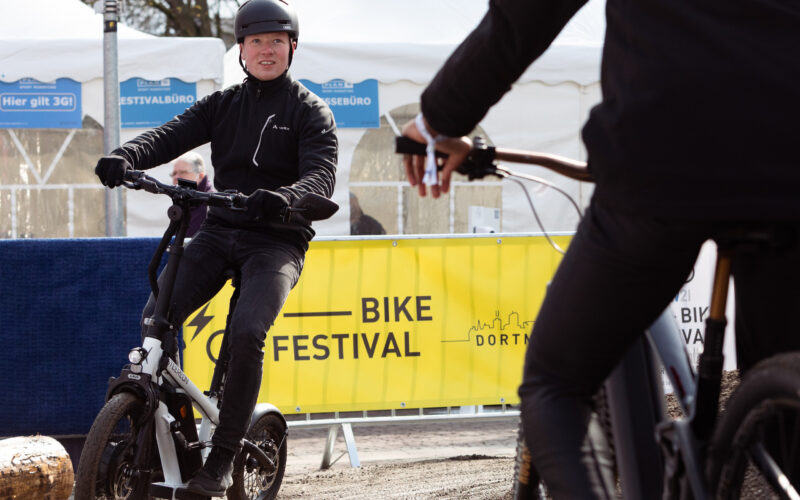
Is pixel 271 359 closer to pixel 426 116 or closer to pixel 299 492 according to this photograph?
pixel 299 492

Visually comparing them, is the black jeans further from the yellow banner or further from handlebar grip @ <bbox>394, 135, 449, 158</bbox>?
the yellow banner

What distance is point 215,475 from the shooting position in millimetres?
4160

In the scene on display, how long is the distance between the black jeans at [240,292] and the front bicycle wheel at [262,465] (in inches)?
13.9

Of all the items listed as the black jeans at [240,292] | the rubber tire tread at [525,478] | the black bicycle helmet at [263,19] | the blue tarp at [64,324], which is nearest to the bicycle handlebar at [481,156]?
the rubber tire tread at [525,478]

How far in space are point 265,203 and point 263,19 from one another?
1.08m

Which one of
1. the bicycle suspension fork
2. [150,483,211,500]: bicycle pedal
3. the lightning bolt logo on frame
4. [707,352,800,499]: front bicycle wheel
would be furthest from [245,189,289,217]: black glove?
the lightning bolt logo on frame

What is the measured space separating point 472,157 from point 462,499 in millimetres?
2816

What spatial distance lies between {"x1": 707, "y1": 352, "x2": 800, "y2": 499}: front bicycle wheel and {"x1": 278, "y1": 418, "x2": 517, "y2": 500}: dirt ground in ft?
8.81

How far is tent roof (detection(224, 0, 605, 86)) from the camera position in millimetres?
11602

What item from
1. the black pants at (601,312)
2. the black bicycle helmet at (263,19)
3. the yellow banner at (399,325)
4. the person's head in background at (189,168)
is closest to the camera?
the black pants at (601,312)

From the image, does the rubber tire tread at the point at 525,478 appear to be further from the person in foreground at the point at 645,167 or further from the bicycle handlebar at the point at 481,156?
the bicycle handlebar at the point at 481,156

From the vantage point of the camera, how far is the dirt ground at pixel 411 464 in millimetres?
5244

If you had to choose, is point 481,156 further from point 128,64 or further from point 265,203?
point 128,64

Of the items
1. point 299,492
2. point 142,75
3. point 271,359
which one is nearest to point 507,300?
point 271,359
